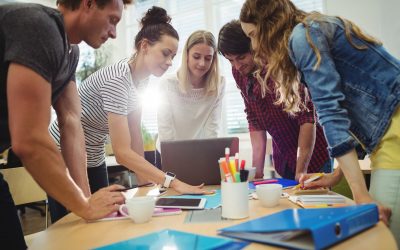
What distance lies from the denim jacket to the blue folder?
24cm

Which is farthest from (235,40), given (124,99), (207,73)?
(124,99)

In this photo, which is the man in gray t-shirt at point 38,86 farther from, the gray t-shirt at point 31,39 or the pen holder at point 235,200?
the pen holder at point 235,200

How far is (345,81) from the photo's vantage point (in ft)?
3.36

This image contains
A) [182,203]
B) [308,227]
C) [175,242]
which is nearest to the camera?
[308,227]

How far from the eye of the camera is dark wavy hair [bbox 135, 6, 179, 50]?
1736mm

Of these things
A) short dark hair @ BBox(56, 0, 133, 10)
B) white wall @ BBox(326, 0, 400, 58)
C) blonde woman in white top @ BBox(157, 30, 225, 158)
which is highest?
white wall @ BBox(326, 0, 400, 58)

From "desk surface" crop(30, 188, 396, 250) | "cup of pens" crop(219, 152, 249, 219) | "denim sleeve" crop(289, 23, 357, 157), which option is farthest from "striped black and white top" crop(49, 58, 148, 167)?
"denim sleeve" crop(289, 23, 357, 157)

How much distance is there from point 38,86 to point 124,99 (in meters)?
0.67

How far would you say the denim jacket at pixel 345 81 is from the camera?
3.11ft

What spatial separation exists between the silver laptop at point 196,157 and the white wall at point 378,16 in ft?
9.74

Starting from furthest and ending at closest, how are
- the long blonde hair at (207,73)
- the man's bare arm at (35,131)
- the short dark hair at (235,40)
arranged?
the long blonde hair at (207,73)
the short dark hair at (235,40)
the man's bare arm at (35,131)

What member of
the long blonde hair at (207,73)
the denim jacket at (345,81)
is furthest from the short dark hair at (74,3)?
the long blonde hair at (207,73)

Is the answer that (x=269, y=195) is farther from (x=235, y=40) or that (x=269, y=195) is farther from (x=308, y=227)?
(x=235, y=40)

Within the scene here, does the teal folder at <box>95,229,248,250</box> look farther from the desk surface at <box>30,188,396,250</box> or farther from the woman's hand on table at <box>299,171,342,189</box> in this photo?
the woman's hand on table at <box>299,171,342,189</box>
